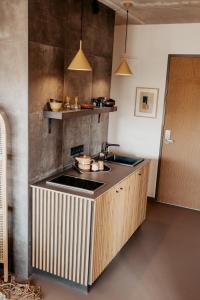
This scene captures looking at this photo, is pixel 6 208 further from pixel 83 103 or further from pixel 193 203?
pixel 193 203

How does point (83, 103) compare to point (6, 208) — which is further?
point (83, 103)

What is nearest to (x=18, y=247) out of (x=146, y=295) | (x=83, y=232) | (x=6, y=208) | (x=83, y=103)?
(x=6, y=208)

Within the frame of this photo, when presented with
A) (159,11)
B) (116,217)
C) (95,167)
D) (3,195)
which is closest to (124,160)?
(95,167)

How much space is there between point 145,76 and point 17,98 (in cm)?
251

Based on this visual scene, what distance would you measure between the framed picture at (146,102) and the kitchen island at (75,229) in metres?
1.85

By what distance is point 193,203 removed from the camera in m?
4.80

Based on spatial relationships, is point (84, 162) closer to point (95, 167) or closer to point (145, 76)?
point (95, 167)

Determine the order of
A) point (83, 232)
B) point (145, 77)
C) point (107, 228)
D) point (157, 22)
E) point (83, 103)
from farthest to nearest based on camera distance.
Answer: point (145, 77) < point (157, 22) < point (83, 103) < point (107, 228) < point (83, 232)

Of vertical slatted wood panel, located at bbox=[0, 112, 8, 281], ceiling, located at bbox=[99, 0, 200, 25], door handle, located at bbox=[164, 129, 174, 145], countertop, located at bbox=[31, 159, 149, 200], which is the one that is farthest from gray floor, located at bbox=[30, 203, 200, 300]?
ceiling, located at bbox=[99, 0, 200, 25]

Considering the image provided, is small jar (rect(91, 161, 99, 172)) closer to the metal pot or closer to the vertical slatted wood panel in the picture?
the metal pot

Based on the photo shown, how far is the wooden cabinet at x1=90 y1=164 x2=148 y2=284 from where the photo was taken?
9.23 feet

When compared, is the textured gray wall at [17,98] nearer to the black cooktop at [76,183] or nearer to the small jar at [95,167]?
the black cooktop at [76,183]

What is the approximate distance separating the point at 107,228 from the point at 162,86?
8.14 ft

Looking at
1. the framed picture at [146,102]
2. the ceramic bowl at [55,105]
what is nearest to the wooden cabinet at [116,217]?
the ceramic bowl at [55,105]
